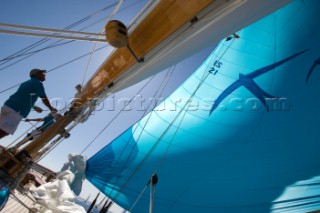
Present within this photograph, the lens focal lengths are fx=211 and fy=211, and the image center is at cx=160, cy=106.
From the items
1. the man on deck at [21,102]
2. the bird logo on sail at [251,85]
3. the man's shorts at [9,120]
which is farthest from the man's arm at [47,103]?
the bird logo on sail at [251,85]

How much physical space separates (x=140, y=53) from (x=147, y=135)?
301 cm

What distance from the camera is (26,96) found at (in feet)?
8.55

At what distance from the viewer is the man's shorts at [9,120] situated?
2357 mm

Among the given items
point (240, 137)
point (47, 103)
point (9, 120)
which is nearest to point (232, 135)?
point (240, 137)

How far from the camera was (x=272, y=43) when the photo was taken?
4406 millimetres

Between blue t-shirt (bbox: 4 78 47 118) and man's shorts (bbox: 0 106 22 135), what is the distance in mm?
51

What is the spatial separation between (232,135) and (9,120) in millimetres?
3482

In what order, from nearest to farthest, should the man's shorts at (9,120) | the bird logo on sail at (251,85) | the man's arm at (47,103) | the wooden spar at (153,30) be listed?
the wooden spar at (153,30), the man's shorts at (9,120), the man's arm at (47,103), the bird logo on sail at (251,85)

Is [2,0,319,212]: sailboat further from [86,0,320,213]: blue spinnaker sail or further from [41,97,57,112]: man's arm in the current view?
[41,97,57,112]: man's arm

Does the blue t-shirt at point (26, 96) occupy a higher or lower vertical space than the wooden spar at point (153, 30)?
lower

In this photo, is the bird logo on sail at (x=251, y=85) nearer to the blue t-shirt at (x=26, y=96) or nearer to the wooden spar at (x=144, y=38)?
the wooden spar at (x=144, y=38)

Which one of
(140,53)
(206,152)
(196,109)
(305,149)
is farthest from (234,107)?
(140,53)

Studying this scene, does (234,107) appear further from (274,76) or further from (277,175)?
(277,175)

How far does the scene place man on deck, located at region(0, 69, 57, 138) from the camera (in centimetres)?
239
